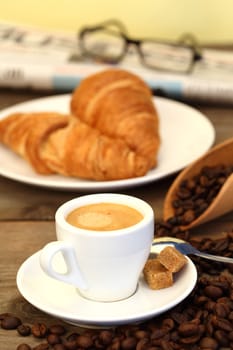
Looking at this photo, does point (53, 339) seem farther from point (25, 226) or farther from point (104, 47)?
point (104, 47)

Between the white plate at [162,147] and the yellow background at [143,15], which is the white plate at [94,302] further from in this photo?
the yellow background at [143,15]

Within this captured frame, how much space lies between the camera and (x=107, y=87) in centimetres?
116

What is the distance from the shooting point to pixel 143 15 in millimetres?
1864

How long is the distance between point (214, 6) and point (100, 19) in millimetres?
290

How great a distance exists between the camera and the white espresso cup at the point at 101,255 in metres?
0.69

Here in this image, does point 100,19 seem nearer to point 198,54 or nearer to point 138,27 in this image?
point 138,27

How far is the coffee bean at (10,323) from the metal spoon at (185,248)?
0.19 metres

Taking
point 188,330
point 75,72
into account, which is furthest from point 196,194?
point 75,72

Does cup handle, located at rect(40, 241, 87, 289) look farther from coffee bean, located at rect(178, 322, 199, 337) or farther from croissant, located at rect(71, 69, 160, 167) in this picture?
croissant, located at rect(71, 69, 160, 167)

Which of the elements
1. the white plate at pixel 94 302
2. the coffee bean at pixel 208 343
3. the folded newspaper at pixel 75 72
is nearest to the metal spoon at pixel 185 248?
the white plate at pixel 94 302

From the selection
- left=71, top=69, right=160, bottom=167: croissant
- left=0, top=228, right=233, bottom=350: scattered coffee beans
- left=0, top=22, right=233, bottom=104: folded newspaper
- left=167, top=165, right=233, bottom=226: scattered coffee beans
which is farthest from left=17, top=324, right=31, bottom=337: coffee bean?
left=0, top=22, right=233, bottom=104: folded newspaper

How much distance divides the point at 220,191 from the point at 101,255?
0.25 meters

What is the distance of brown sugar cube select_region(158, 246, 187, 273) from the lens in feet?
2.44

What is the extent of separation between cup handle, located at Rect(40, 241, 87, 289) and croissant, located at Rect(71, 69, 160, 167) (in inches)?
14.8
